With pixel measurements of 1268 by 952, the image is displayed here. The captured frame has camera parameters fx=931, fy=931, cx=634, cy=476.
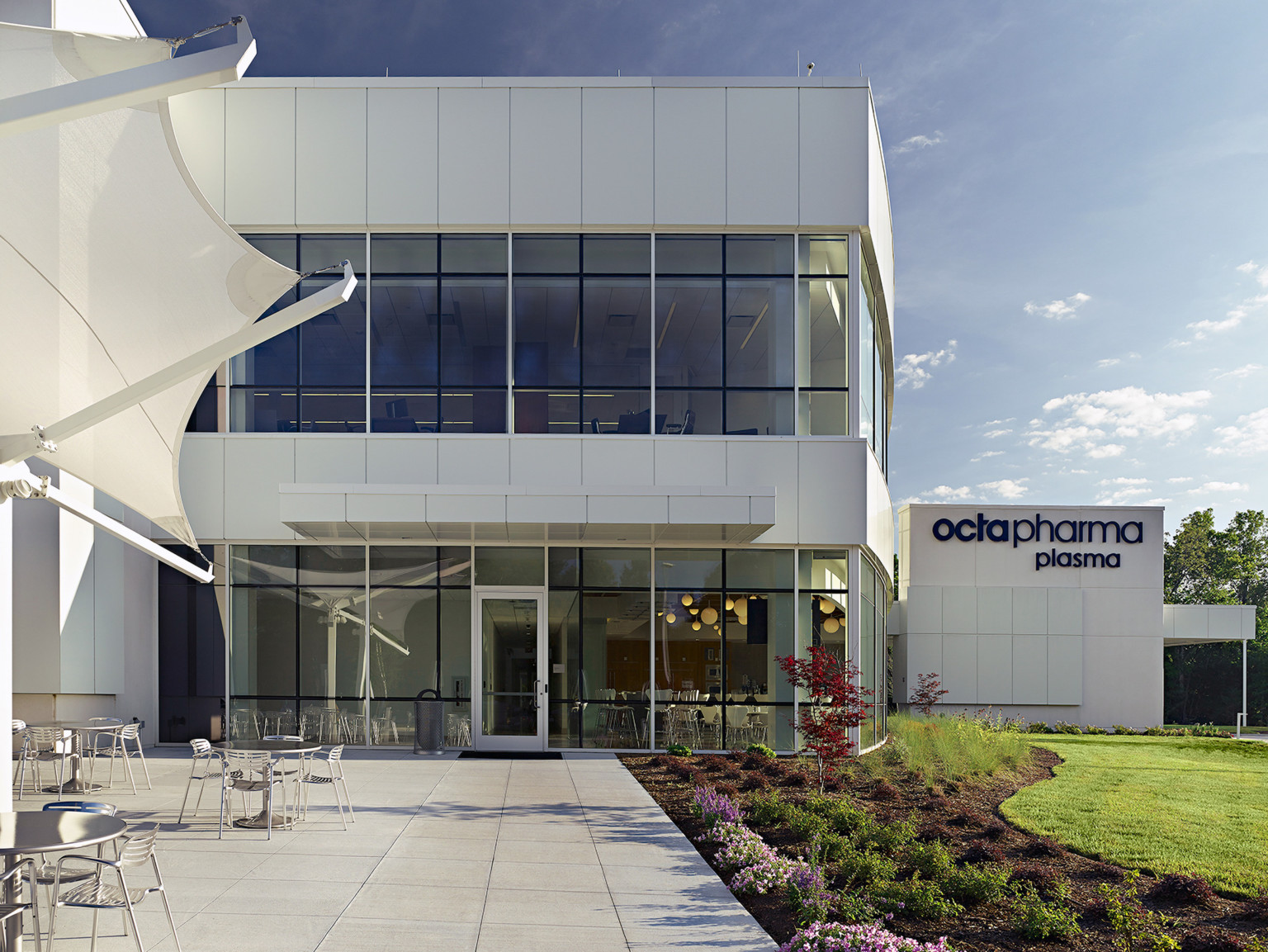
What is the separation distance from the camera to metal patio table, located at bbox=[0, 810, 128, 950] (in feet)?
17.9

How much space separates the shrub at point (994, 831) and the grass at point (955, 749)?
3288mm

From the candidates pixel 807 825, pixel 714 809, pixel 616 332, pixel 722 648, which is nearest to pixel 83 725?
pixel 714 809

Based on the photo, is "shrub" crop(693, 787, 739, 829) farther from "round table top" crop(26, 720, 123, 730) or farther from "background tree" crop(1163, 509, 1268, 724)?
"background tree" crop(1163, 509, 1268, 724)

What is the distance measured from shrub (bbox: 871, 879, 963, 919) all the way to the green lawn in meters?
2.94

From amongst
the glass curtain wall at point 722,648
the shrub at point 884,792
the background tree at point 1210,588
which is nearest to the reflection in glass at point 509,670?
the glass curtain wall at point 722,648

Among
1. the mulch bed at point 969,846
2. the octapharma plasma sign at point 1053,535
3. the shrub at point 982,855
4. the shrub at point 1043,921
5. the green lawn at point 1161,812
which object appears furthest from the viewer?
the octapharma plasma sign at point 1053,535

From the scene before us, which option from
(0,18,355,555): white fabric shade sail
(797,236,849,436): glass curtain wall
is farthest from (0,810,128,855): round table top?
(797,236,849,436): glass curtain wall

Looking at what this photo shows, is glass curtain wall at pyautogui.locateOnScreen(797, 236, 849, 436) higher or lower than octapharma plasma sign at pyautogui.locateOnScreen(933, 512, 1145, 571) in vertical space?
higher

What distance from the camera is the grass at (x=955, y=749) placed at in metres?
14.5

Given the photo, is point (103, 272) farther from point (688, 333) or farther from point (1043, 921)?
point (688, 333)

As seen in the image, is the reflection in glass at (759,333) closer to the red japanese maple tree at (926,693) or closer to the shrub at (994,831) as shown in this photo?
the shrub at (994,831)

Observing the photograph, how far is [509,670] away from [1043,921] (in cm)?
1102

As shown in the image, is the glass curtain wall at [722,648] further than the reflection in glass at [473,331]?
No

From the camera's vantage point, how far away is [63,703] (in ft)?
50.6
